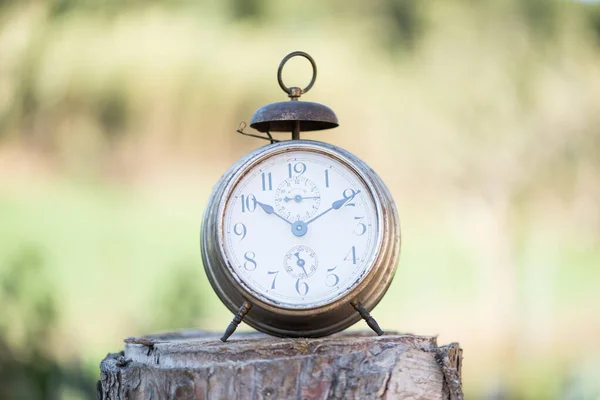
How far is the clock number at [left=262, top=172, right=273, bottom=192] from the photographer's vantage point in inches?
74.6

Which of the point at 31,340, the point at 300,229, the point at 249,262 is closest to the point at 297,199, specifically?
the point at 300,229

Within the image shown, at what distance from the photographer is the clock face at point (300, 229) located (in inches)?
72.4

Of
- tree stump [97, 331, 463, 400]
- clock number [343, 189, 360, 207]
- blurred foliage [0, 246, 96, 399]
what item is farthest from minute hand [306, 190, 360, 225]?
blurred foliage [0, 246, 96, 399]

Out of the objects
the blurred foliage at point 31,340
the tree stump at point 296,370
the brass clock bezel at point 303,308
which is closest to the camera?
the tree stump at point 296,370

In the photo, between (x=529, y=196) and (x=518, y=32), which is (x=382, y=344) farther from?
(x=518, y=32)

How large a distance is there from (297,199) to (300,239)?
91mm

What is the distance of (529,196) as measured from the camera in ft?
13.5

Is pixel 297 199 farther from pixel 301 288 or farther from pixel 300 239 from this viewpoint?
pixel 301 288

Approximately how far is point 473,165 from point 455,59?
1.85ft

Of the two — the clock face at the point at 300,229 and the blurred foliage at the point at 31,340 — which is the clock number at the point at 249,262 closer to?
the clock face at the point at 300,229

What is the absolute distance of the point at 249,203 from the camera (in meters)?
1.89

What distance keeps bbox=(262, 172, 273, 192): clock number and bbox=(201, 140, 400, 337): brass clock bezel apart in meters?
0.04

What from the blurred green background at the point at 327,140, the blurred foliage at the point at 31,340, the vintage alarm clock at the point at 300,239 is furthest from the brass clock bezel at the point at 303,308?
the blurred foliage at the point at 31,340

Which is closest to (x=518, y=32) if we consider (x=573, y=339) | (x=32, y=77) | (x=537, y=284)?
(x=537, y=284)
